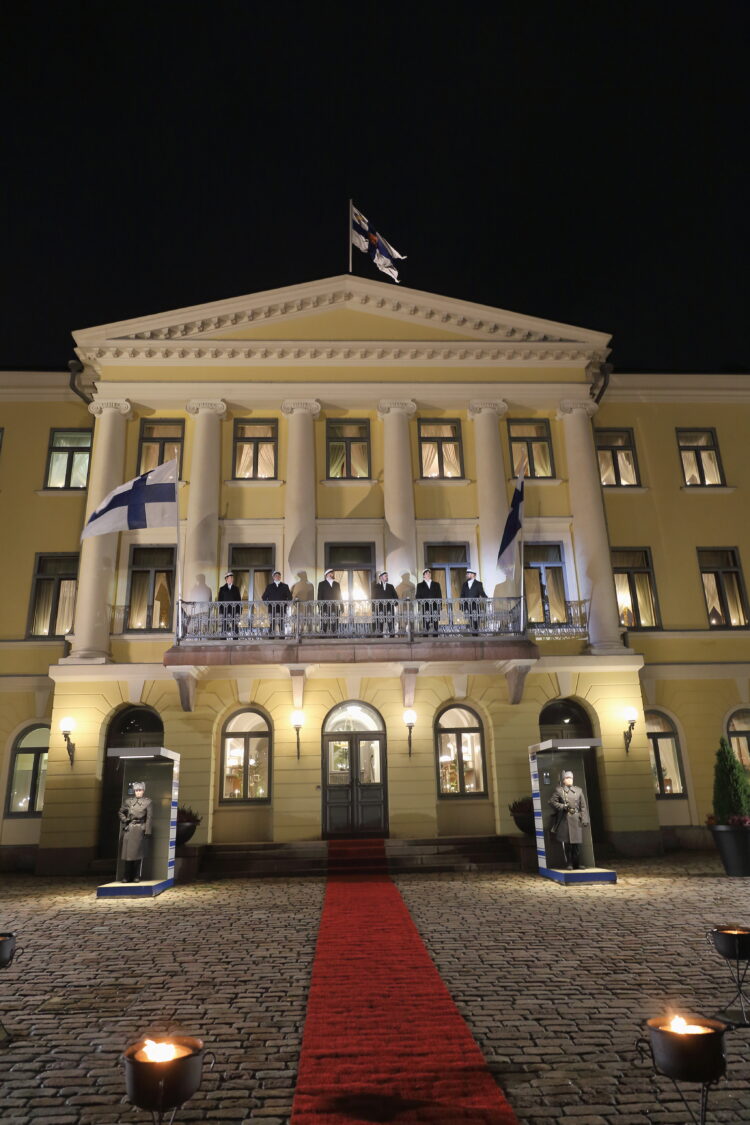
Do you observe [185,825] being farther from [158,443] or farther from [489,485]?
[489,485]

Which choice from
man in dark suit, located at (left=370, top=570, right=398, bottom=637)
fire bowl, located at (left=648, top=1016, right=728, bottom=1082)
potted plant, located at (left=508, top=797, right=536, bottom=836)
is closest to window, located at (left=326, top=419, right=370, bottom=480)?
man in dark suit, located at (left=370, top=570, right=398, bottom=637)

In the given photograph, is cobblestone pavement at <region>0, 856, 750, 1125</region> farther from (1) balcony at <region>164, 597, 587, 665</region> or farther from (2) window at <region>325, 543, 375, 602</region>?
(2) window at <region>325, 543, 375, 602</region>

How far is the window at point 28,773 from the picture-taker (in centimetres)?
1906

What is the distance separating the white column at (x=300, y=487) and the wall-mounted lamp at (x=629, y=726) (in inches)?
336

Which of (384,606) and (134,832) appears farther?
(384,606)

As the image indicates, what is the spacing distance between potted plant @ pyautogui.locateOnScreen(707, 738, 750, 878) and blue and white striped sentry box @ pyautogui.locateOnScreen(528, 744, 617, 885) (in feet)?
7.47

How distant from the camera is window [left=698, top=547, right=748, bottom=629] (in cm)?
2122

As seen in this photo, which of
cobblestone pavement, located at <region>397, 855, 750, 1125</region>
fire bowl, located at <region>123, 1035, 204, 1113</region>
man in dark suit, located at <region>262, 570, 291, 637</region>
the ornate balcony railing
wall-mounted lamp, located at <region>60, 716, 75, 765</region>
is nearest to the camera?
fire bowl, located at <region>123, 1035, 204, 1113</region>

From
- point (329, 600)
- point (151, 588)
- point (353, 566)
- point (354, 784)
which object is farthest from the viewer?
point (353, 566)

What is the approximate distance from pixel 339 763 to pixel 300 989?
Answer: 11429 millimetres

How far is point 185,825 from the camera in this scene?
653 inches

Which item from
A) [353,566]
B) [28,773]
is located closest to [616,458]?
[353,566]

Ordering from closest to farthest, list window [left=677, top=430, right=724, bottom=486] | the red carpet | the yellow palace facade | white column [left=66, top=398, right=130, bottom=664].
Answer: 1. the red carpet
2. the yellow palace facade
3. white column [left=66, top=398, right=130, bottom=664]
4. window [left=677, top=430, right=724, bottom=486]

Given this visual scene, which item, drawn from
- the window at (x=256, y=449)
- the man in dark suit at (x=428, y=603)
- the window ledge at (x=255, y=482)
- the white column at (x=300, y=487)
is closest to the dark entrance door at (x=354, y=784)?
the man in dark suit at (x=428, y=603)
